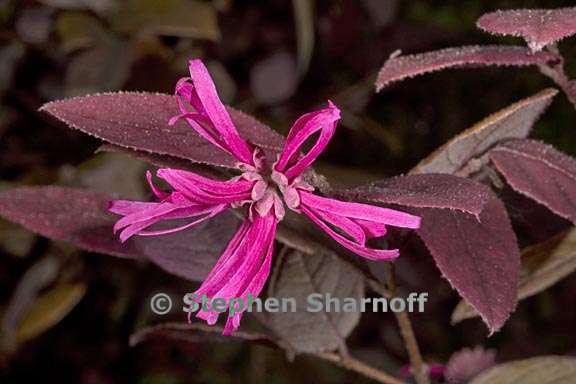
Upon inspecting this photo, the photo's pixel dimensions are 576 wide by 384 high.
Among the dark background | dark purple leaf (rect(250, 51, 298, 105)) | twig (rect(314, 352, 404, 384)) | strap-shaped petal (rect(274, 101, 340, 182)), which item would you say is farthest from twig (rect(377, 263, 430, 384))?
dark purple leaf (rect(250, 51, 298, 105))

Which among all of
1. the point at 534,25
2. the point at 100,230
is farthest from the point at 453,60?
the point at 100,230

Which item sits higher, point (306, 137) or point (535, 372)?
point (306, 137)

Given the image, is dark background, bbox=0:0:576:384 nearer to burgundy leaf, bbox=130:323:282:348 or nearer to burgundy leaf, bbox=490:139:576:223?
burgundy leaf, bbox=130:323:282:348

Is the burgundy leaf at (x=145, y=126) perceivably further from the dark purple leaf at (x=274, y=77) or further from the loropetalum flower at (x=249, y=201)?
the dark purple leaf at (x=274, y=77)

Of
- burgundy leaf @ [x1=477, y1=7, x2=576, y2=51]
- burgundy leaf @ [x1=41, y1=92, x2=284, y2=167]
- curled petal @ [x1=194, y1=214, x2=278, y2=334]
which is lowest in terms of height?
curled petal @ [x1=194, y1=214, x2=278, y2=334]

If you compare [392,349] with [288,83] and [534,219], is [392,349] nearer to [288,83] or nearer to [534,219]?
[288,83]

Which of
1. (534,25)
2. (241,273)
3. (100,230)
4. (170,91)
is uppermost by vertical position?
(534,25)

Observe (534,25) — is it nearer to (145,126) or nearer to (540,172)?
(540,172)
